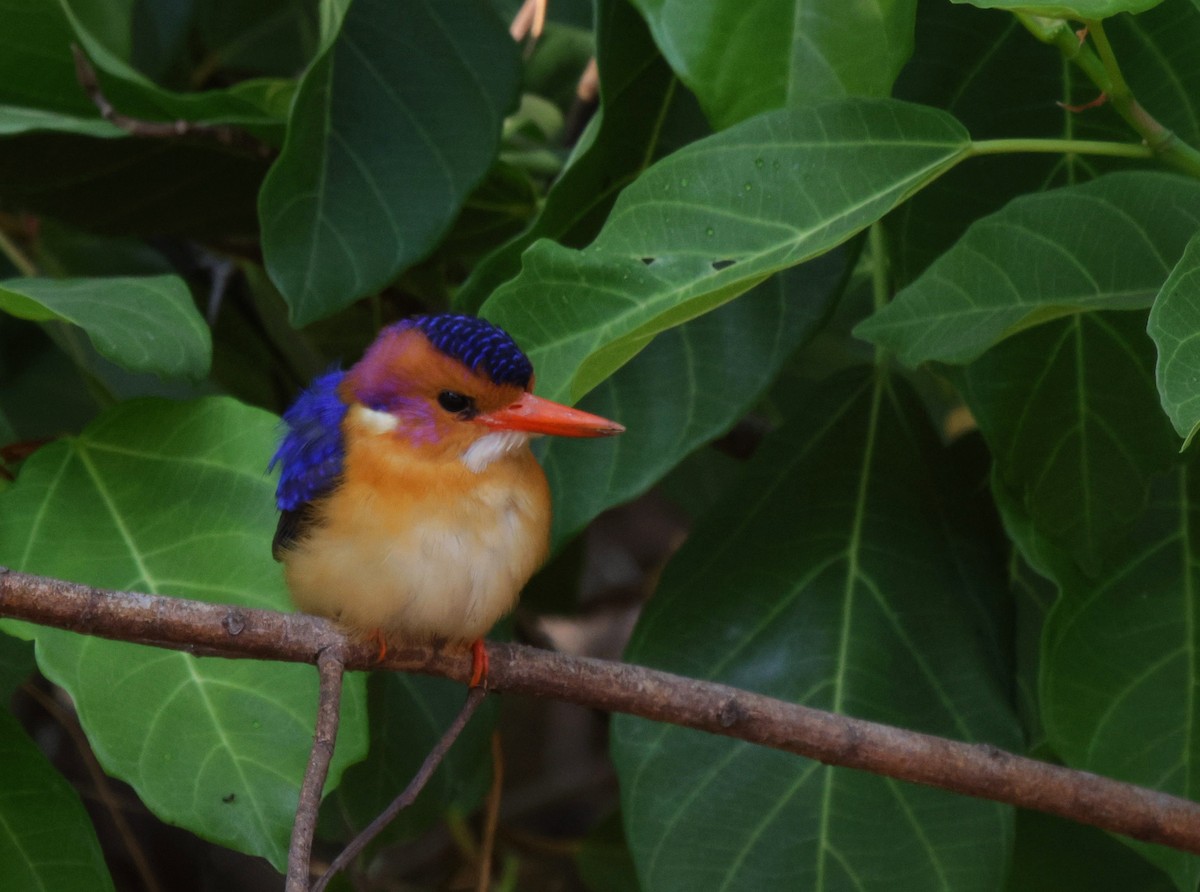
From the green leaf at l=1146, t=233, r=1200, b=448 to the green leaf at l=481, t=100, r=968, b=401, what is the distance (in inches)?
10.7

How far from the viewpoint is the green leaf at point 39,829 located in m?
1.42

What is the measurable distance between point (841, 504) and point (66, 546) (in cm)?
91

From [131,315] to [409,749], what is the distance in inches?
28.0

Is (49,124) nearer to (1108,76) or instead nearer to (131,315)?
(131,315)

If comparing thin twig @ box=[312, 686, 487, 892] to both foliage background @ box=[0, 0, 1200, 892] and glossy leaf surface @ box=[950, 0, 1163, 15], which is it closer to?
foliage background @ box=[0, 0, 1200, 892]

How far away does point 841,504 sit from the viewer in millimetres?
1713

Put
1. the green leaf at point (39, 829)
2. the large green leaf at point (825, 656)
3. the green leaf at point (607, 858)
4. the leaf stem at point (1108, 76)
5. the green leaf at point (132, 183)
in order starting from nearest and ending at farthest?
1. the leaf stem at point (1108, 76)
2. the green leaf at point (39, 829)
3. the large green leaf at point (825, 656)
4. the green leaf at point (132, 183)
5. the green leaf at point (607, 858)

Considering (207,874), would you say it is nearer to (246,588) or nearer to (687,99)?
(246,588)

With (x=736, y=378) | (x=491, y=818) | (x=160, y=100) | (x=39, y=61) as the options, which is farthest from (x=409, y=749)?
(x=39, y=61)

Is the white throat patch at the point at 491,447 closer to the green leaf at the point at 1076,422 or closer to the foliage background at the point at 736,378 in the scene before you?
the foliage background at the point at 736,378

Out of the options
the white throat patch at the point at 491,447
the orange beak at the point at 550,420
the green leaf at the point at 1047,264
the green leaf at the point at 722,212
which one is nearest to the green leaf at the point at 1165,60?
the green leaf at the point at 1047,264

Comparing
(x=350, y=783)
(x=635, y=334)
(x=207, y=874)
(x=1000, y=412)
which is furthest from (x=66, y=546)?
(x=207, y=874)

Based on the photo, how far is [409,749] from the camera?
6.00ft

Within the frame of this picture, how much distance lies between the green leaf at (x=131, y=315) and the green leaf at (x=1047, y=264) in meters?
0.70
